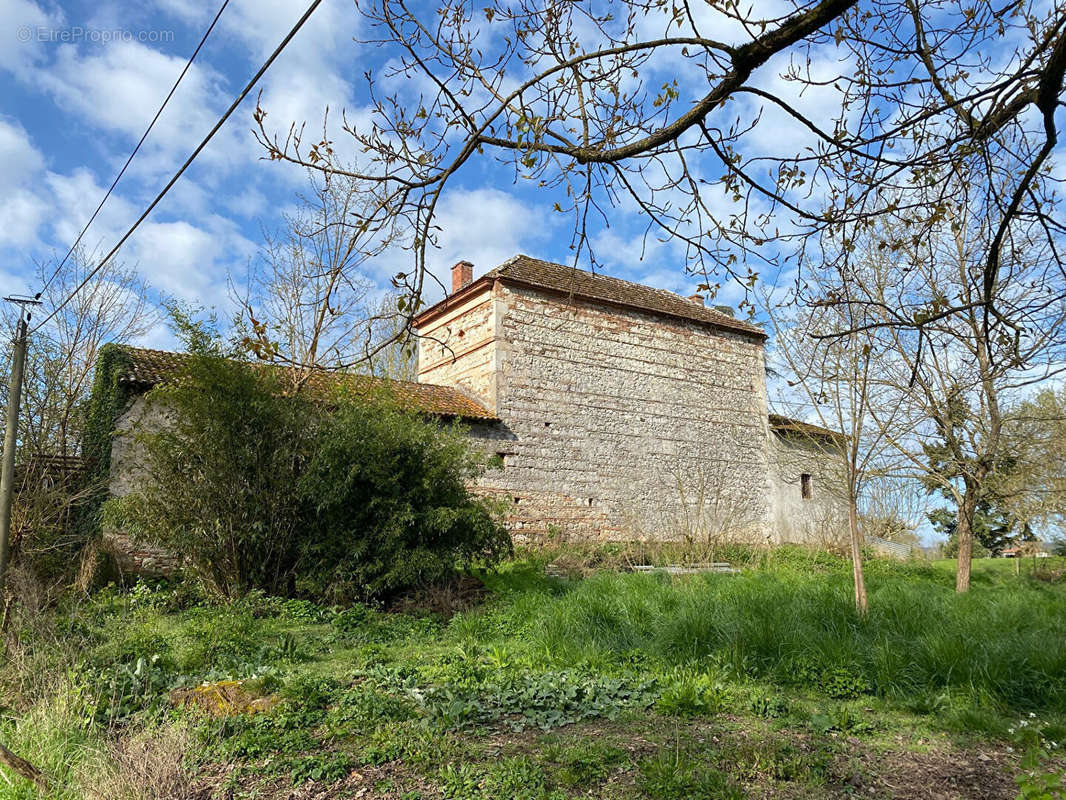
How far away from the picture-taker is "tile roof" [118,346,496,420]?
1117cm

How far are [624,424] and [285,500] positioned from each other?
947 centimetres

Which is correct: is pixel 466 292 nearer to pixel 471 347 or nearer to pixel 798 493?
pixel 471 347

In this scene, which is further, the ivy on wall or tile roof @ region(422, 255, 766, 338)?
tile roof @ region(422, 255, 766, 338)

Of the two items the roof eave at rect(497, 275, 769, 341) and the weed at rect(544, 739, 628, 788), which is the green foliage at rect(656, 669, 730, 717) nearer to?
the weed at rect(544, 739, 628, 788)

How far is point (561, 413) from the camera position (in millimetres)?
16766

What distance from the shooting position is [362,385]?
38.4 ft

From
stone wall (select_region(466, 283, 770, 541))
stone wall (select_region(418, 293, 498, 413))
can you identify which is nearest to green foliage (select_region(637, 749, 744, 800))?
stone wall (select_region(466, 283, 770, 541))

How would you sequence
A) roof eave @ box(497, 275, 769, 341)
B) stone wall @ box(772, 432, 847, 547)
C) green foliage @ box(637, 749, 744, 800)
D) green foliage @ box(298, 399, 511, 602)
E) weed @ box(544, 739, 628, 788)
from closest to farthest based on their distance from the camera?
green foliage @ box(637, 749, 744, 800)
weed @ box(544, 739, 628, 788)
green foliage @ box(298, 399, 511, 602)
roof eave @ box(497, 275, 769, 341)
stone wall @ box(772, 432, 847, 547)

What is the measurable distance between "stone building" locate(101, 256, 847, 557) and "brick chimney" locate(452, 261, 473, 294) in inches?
1.2

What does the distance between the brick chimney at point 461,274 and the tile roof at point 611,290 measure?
1.45 metres

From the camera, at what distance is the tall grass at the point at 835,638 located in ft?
16.5

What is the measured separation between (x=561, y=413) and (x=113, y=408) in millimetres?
8870

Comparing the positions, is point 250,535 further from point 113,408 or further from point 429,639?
point 113,408

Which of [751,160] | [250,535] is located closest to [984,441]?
[751,160]
